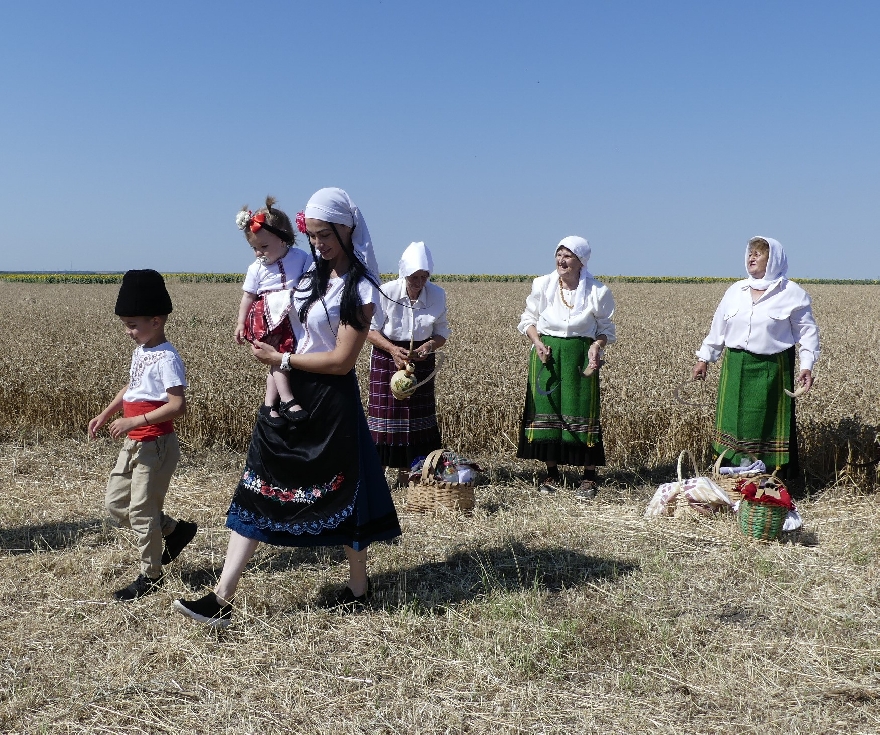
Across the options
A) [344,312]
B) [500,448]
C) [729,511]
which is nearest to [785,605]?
[729,511]

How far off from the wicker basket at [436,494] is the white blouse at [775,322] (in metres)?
2.43

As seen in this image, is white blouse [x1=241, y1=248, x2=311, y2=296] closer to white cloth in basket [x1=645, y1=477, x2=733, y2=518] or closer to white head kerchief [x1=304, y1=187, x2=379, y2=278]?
white head kerchief [x1=304, y1=187, x2=379, y2=278]

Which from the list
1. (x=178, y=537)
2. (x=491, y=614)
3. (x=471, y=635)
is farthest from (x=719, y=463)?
(x=178, y=537)

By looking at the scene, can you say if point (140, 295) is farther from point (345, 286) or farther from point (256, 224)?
point (345, 286)

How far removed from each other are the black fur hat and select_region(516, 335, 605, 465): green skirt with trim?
3.34m

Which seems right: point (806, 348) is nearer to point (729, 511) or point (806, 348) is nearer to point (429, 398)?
point (729, 511)

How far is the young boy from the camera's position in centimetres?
408

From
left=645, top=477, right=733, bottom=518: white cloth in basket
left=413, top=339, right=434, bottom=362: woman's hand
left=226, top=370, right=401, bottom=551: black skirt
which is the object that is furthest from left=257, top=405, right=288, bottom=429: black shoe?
left=645, top=477, right=733, bottom=518: white cloth in basket

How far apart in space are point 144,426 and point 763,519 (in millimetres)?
3967

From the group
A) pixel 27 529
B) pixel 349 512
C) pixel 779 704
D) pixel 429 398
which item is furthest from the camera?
pixel 429 398

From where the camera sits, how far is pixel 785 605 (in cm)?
428

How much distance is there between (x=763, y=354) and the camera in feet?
20.0

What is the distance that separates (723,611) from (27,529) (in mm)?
4561

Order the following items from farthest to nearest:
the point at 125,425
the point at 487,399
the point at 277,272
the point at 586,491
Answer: the point at 487,399 → the point at 586,491 → the point at 277,272 → the point at 125,425
